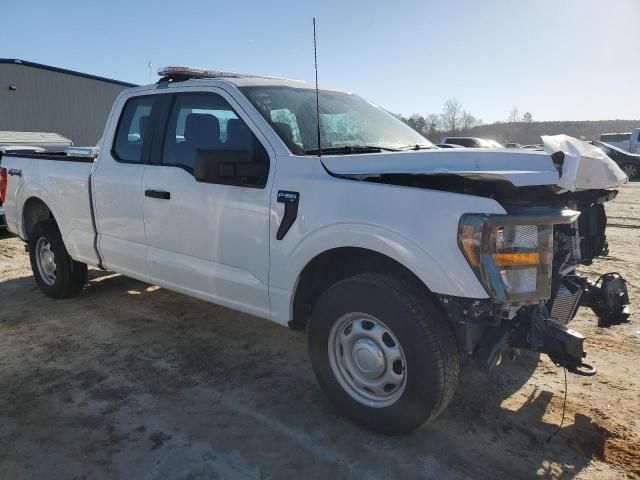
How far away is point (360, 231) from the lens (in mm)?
2801

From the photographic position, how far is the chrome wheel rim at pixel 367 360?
283 cm

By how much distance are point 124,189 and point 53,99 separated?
2235 centimetres

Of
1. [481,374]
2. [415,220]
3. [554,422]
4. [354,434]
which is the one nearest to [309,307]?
[354,434]

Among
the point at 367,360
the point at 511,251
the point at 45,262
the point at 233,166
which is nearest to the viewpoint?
the point at 511,251

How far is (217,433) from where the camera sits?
297cm

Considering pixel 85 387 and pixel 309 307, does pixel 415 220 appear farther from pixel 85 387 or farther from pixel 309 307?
pixel 85 387

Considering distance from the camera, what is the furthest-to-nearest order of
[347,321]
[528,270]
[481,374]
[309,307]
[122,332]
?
[122,332] < [481,374] < [309,307] < [347,321] < [528,270]

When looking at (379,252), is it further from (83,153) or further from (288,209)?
(83,153)

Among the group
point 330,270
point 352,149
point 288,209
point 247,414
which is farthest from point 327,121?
point 247,414

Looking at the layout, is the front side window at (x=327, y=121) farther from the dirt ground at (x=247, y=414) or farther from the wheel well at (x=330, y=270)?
the dirt ground at (x=247, y=414)

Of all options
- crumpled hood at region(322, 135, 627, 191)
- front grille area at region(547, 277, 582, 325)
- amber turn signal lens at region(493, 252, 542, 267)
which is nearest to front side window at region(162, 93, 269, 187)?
crumpled hood at region(322, 135, 627, 191)

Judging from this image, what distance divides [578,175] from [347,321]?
58.6 inches

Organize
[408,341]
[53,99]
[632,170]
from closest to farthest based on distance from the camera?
[408,341] → [632,170] → [53,99]

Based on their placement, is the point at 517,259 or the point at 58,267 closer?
the point at 517,259
